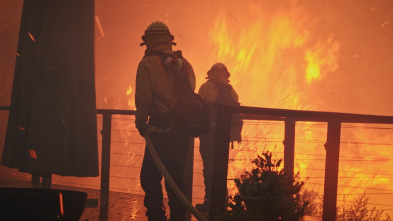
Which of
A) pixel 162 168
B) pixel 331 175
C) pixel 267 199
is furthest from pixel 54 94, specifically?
pixel 331 175

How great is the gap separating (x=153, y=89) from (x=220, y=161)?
36.4 inches

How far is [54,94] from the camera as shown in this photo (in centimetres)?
405

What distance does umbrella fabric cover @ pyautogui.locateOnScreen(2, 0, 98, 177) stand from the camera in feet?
13.0

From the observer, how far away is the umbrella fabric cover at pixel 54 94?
13.0 ft

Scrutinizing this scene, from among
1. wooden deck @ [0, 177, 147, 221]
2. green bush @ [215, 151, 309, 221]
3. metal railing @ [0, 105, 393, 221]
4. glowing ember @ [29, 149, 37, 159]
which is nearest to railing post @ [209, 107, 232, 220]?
metal railing @ [0, 105, 393, 221]

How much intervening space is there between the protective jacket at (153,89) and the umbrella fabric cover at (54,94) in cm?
77

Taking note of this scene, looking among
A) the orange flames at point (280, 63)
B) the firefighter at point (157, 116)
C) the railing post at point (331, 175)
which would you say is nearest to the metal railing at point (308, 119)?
the railing post at point (331, 175)

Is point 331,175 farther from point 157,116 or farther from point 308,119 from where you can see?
point 157,116

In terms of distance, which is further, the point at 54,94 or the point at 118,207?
the point at 118,207

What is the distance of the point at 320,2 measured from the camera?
104 metres

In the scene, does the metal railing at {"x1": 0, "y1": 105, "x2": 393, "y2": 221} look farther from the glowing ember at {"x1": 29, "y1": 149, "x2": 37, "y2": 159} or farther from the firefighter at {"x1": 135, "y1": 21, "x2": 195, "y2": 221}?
the glowing ember at {"x1": 29, "y1": 149, "x2": 37, "y2": 159}

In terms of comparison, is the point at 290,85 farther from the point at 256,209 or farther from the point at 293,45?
the point at 256,209

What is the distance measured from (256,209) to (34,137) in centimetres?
214

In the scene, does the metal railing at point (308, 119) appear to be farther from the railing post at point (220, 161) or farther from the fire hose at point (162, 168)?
the fire hose at point (162, 168)
